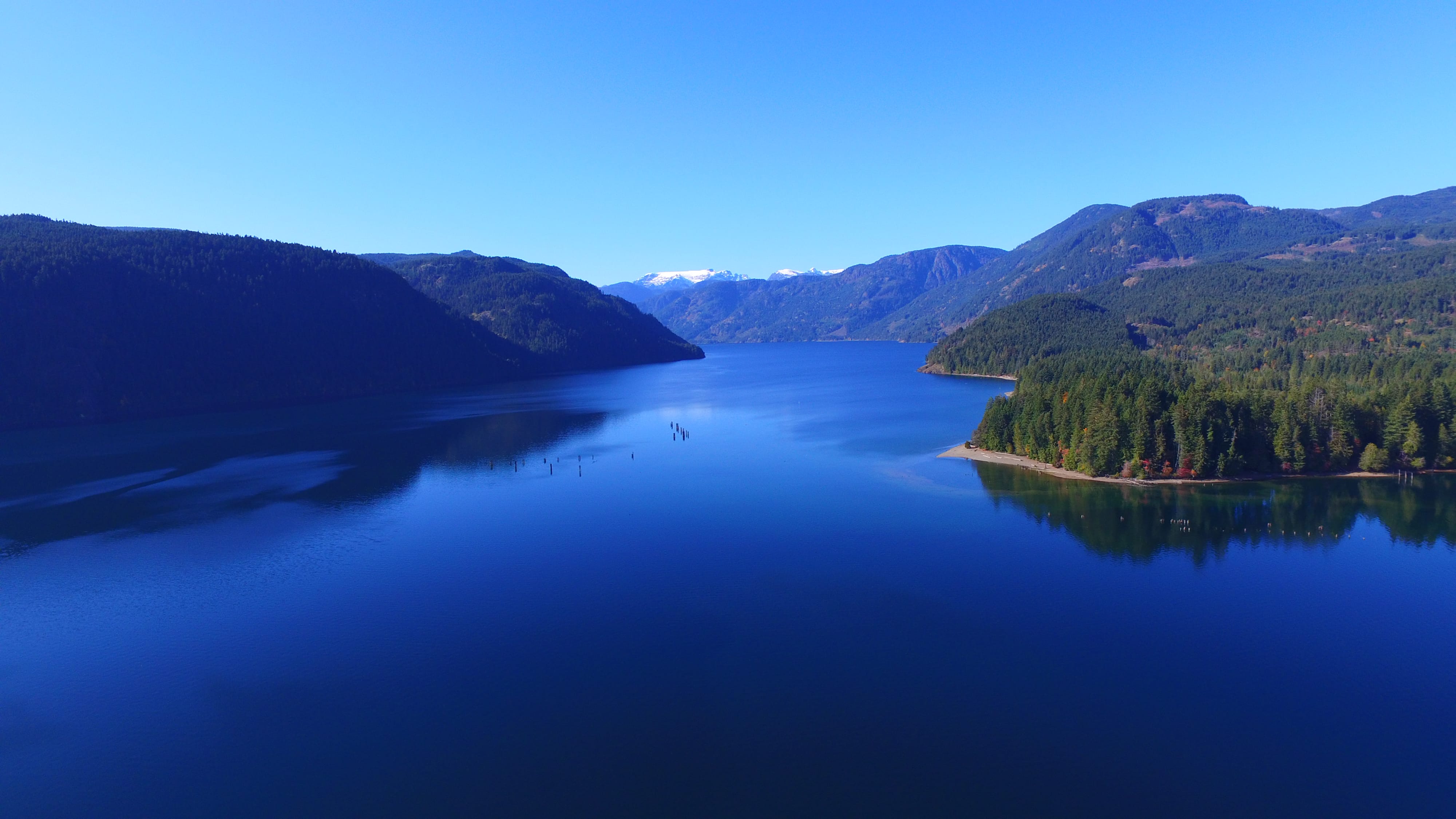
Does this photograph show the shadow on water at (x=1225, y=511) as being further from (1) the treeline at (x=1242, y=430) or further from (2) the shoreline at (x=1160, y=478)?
(1) the treeline at (x=1242, y=430)

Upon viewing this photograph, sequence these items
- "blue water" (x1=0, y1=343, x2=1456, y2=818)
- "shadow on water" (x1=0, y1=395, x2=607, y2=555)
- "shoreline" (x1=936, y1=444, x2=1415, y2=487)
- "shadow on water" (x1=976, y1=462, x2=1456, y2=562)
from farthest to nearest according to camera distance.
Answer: "shoreline" (x1=936, y1=444, x2=1415, y2=487)
"shadow on water" (x1=0, y1=395, x2=607, y2=555)
"shadow on water" (x1=976, y1=462, x2=1456, y2=562)
"blue water" (x1=0, y1=343, x2=1456, y2=818)

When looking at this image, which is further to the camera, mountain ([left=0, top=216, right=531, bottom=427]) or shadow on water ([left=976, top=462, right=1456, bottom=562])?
mountain ([left=0, top=216, right=531, bottom=427])

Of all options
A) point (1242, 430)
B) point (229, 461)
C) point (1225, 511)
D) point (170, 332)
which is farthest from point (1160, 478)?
point (170, 332)

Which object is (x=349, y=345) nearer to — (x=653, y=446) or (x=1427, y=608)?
(x=653, y=446)

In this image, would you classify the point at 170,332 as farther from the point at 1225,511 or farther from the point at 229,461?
the point at 1225,511

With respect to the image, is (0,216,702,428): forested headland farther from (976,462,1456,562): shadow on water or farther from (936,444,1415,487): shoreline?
(976,462,1456,562): shadow on water

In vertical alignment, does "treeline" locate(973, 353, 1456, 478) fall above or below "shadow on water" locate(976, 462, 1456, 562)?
above

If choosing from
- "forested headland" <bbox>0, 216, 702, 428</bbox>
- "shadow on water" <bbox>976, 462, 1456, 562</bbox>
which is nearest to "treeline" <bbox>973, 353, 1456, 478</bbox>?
"shadow on water" <bbox>976, 462, 1456, 562</bbox>
